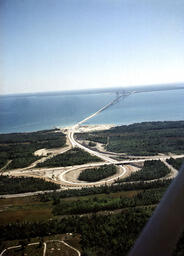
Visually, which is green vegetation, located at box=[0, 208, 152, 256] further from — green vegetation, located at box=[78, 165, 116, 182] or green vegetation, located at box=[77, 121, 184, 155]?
green vegetation, located at box=[77, 121, 184, 155]

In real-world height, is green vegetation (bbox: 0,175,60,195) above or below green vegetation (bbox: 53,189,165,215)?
below

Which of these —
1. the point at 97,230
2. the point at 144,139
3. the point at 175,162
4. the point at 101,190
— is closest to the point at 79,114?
the point at 144,139

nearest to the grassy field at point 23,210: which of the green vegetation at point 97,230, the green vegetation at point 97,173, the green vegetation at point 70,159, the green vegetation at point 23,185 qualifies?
the green vegetation at point 97,230

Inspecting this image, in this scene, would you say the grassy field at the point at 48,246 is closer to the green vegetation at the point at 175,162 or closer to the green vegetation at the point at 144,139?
the green vegetation at the point at 175,162

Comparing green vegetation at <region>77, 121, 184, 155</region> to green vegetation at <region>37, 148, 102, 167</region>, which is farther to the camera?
green vegetation at <region>77, 121, 184, 155</region>

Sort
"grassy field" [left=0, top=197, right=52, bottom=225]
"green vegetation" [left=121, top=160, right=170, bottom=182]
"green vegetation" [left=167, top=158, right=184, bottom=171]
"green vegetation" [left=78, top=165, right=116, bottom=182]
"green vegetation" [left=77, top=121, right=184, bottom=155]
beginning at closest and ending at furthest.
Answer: "grassy field" [left=0, top=197, right=52, bottom=225] → "green vegetation" [left=121, top=160, right=170, bottom=182] → "green vegetation" [left=78, top=165, right=116, bottom=182] → "green vegetation" [left=167, top=158, right=184, bottom=171] → "green vegetation" [left=77, top=121, right=184, bottom=155]

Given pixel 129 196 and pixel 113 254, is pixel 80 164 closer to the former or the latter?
pixel 129 196

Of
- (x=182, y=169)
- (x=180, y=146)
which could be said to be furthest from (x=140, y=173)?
(x=182, y=169)

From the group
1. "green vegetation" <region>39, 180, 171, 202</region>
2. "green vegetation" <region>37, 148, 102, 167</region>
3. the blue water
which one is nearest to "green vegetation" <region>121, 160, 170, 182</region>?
"green vegetation" <region>39, 180, 171, 202</region>

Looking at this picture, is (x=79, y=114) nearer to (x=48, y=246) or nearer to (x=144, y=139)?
(x=144, y=139)
